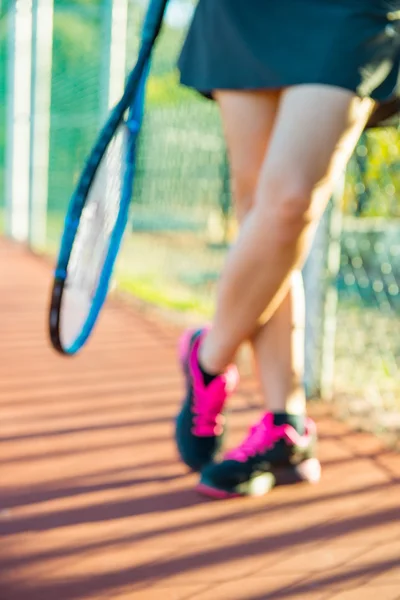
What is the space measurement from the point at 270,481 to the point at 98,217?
659 millimetres

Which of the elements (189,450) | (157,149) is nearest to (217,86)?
(189,450)

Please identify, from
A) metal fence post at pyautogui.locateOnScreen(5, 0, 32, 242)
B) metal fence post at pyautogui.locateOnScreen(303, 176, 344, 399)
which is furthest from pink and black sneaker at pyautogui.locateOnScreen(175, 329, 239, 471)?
metal fence post at pyautogui.locateOnScreen(5, 0, 32, 242)

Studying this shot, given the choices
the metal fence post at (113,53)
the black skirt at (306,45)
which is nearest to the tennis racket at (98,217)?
the black skirt at (306,45)

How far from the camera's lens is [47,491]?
1.82 m

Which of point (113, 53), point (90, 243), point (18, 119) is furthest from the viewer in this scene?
point (18, 119)

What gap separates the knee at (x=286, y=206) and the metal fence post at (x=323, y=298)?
89cm

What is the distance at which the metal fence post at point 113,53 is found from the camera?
4793mm

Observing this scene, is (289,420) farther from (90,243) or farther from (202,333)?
(90,243)

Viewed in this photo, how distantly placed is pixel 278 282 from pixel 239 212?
20 centimetres

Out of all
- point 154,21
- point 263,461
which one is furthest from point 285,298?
point 154,21

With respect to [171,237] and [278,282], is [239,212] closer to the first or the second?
[278,282]

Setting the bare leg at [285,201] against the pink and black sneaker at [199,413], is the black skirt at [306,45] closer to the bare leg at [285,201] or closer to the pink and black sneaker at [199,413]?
the bare leg at [285,201]

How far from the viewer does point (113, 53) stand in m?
4.82

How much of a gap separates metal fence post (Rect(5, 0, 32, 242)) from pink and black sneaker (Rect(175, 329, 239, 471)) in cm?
510
